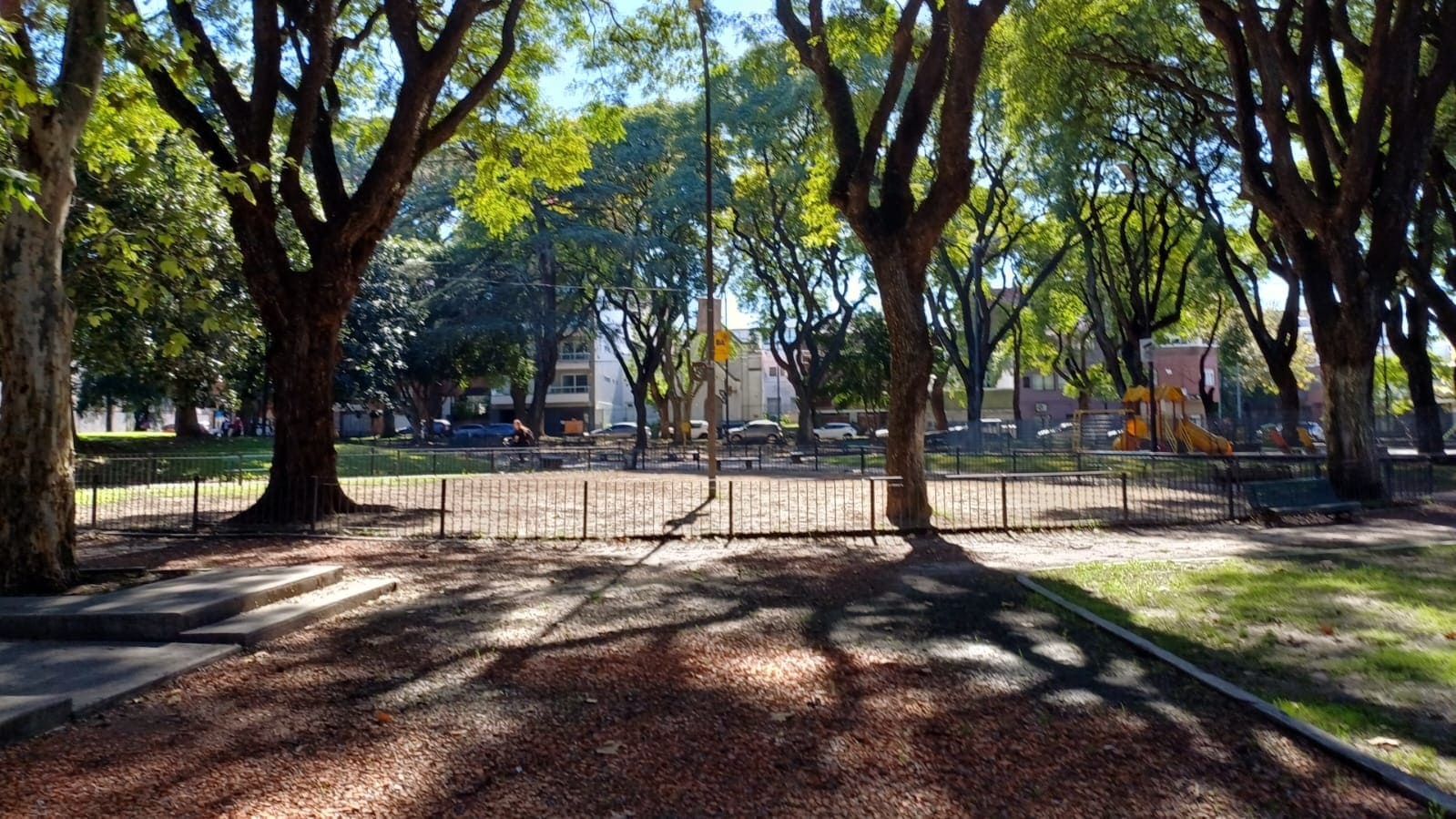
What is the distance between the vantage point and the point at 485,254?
43000mm

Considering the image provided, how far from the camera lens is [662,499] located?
1827 cm

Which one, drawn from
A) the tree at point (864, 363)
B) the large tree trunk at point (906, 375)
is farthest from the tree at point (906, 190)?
the tree at point (864, 363)

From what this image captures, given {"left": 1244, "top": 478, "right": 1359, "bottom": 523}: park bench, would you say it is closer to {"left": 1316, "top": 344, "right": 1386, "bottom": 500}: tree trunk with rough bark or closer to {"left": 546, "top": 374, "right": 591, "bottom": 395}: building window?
{"left": 1316, "top": 344, "right": 1386, "bottom": 500}: tree trunk with rough bark

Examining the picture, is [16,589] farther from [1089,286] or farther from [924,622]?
[1089,286]

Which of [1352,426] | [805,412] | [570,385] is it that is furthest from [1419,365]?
[570,385]

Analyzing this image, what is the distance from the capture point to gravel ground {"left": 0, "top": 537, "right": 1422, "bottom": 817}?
434 cm

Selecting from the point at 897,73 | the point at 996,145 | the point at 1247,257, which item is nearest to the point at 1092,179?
the point at 996,145

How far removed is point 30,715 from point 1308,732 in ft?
21.8

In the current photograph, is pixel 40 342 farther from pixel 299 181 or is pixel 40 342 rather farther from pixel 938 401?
pixel 938 401

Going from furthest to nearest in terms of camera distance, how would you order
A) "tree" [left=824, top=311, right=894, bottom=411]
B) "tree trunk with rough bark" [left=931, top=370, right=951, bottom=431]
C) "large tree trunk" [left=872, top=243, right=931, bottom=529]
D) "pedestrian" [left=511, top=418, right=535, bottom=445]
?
"tree" [left=824, top=311, right=894, bottom=411] < "tree trunk with rough bark" [left=931, top=370, right=951, bottom=431] < "pedestrian" [left=511, top=418, right=535, bottom=445] < "large tree trunk" [left=872, top=243, right=931, bottom=529]

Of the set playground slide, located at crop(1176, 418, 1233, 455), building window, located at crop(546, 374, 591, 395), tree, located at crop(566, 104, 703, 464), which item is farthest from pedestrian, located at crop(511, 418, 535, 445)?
building window, located at crop(546, 374, 591, 395)

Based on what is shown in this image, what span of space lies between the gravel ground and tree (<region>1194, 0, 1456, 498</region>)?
12.6 m

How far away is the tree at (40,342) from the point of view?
8.17m

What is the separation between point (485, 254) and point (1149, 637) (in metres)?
39.3
